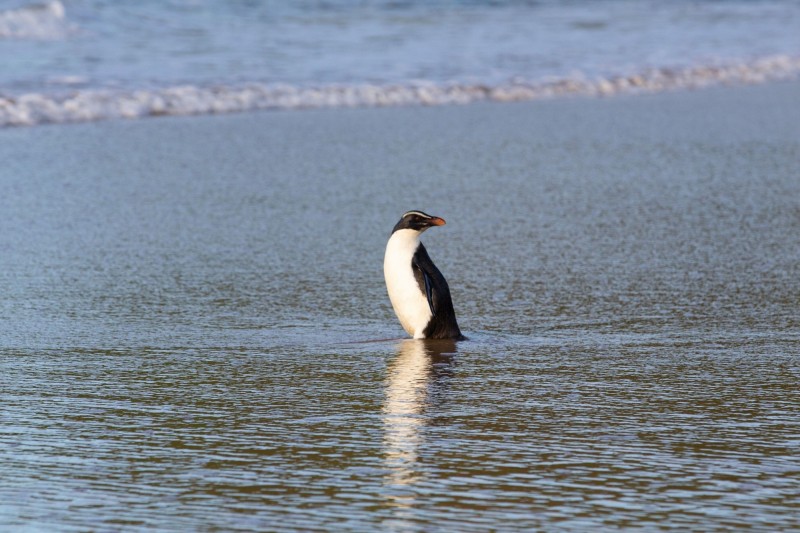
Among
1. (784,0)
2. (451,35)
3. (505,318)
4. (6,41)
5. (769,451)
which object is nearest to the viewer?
(769,451)

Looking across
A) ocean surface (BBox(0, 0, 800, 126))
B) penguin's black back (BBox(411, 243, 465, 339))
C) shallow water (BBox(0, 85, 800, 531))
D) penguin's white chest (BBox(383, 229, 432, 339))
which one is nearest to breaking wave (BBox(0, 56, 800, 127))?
ocean surface (BBox(0, 0, 800, 126))

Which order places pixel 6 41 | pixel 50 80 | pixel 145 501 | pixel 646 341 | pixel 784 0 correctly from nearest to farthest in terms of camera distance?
pixel 145 501
pixel 646 341
pixel 50 80
pixel 6 41
pixel 784 0

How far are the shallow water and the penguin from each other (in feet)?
0.31

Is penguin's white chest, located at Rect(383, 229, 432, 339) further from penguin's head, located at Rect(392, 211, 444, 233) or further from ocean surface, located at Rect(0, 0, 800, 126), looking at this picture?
ocean surface, located at Rect(0, 0, 800, 126)

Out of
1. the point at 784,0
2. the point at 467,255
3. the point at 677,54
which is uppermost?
the point at 784,0

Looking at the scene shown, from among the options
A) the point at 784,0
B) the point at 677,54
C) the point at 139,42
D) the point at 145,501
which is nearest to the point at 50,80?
the point at 139,42

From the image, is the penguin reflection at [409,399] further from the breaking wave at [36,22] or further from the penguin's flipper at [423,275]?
the breaking wave at [36,22]

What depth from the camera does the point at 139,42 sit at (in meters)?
15.9

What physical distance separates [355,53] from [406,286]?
11098 millimetres

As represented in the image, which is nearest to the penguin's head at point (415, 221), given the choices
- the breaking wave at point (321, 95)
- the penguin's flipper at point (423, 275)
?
the penguin's flipper at point (423, 275)

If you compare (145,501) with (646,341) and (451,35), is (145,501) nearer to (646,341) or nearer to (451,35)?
(646,341)

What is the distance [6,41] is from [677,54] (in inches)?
343

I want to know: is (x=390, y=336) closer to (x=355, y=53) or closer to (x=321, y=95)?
(x=321, y=95)

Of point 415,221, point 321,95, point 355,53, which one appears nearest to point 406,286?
point 415,221
